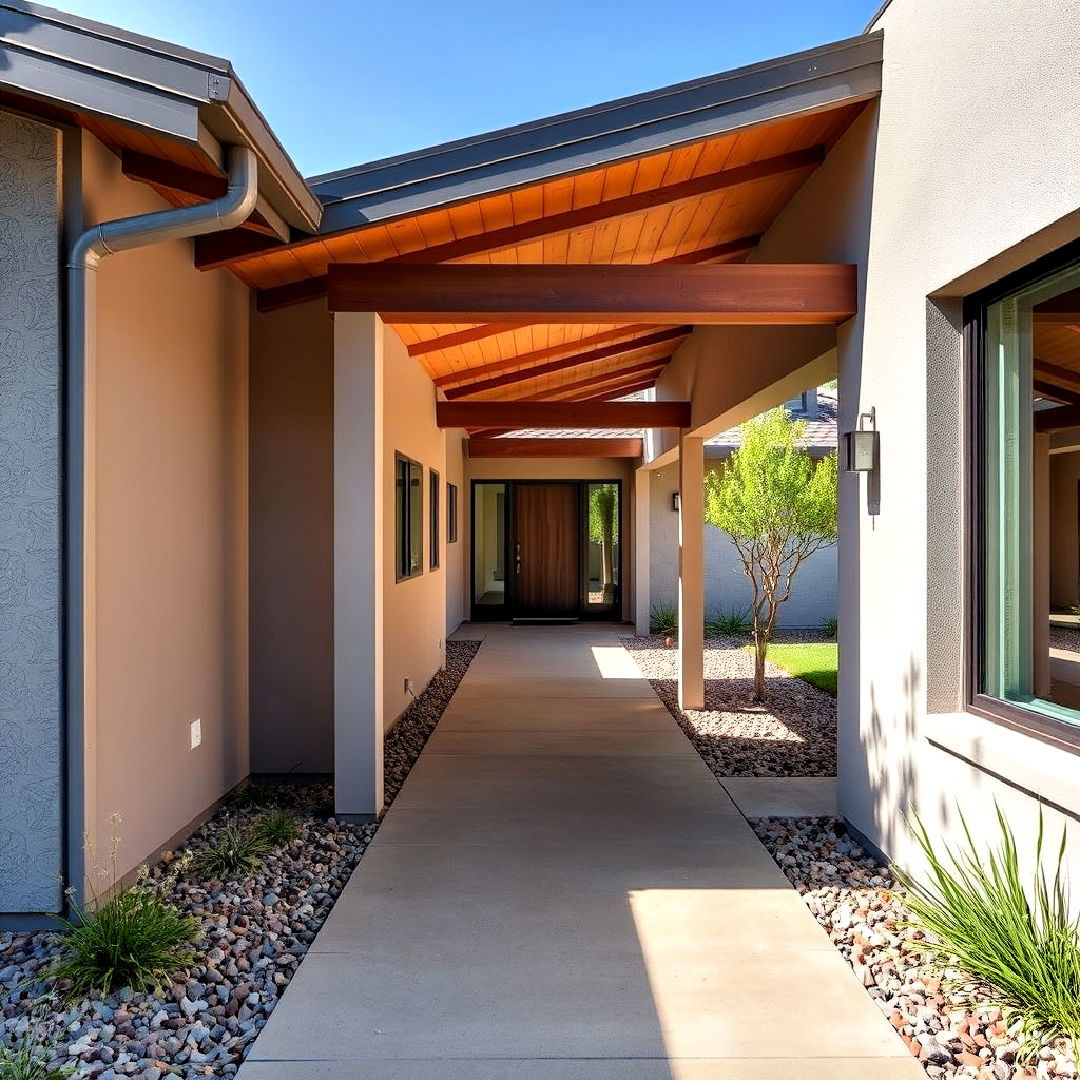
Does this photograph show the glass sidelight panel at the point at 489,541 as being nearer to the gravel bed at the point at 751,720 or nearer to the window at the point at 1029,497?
the gravel bed at the point at 751,720

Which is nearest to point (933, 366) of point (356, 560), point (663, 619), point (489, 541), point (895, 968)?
point (895, 968)

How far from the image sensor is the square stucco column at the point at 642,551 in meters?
13.8

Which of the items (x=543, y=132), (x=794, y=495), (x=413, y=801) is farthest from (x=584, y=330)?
(x=413, y=801)

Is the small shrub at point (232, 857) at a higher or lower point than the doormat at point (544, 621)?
lower

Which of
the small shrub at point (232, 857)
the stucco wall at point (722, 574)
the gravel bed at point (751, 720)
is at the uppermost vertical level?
the stucco wall at point (722, 574)

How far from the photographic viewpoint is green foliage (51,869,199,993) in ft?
9.96

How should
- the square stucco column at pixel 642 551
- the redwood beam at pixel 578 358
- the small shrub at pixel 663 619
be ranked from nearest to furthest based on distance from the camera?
the redwood beam at pixel 578 358
the square stucco column at pixel 642 551
the small shrub at pixel 663 619

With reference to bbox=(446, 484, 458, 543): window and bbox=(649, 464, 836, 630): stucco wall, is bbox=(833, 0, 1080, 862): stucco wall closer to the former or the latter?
bbox=(446, 484, 458, 543): window

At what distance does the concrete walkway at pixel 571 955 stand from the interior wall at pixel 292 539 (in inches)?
33.3

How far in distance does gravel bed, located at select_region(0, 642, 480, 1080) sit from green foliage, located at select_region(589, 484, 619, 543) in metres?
11.6

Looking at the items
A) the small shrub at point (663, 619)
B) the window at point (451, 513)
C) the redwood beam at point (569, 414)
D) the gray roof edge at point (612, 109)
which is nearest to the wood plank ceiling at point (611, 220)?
the gray roof edge at point (612, 109)

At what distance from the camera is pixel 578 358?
9203 mm

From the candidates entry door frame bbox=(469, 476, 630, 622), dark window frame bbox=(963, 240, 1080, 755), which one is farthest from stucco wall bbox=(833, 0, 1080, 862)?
entry door frame bbox=(469, 476, 630, 622)

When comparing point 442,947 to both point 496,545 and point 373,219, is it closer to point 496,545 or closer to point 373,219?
point 373,219
